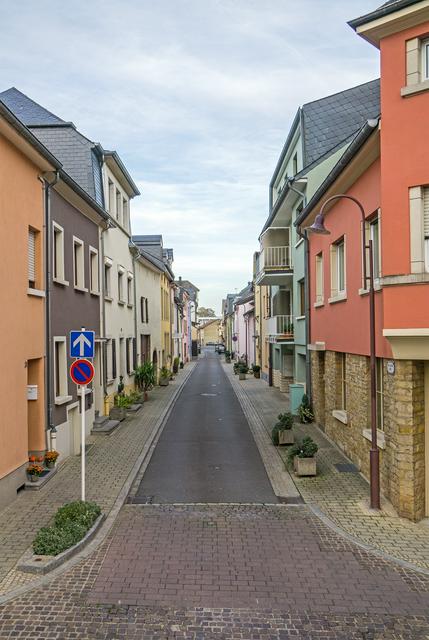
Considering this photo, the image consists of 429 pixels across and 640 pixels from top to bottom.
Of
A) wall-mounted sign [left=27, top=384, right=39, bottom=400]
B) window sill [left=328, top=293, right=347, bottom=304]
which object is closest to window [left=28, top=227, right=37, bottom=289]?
wall-mounted sign [left=27, top=384, right=39, bottom=400]

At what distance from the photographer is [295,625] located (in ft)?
18.9

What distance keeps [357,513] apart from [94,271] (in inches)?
451

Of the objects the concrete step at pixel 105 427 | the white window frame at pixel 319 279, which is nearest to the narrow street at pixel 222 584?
the concrete step at pixel 105 427

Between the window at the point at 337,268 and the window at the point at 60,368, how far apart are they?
23.8 feet

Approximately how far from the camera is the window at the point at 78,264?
15.2 meters

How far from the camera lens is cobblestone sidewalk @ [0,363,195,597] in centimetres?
749

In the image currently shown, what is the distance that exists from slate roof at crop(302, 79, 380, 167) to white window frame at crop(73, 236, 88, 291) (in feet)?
31.2

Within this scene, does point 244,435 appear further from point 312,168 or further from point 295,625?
point 295,625

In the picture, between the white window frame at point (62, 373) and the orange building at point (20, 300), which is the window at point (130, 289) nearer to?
the white window frame at point (62, 373)

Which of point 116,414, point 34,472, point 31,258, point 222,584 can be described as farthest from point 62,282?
point 222,584

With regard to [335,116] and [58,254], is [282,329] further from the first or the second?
[58,254]

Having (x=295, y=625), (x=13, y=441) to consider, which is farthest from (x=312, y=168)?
(x=295, y=625)

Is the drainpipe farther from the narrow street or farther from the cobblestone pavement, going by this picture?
the cobblestone pavement

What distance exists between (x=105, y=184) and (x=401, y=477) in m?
14.2
